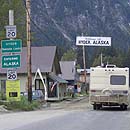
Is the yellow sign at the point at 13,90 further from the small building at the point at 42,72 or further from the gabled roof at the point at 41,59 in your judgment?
the gabled roof at the point at 41,59

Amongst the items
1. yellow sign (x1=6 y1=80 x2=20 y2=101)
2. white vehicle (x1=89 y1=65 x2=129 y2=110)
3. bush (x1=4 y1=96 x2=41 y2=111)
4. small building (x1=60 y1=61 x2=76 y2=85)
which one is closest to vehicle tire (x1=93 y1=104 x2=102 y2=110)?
white vehicle (x1=89 y1=65 x2=129 y2=110)

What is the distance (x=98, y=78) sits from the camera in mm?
33312

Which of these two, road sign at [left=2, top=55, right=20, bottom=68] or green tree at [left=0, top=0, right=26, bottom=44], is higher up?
green tree at [left=0, top=0, right=26, bottom=44]

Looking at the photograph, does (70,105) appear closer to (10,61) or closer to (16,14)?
(10,61)

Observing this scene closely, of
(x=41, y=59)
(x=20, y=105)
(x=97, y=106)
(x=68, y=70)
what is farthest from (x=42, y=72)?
(x=68, y=70)

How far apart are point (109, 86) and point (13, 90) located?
20.7 ft

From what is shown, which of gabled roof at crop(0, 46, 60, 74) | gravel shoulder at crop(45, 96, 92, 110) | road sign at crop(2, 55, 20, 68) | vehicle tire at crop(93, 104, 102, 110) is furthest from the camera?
gabled roof at crop(0, 46, 60, 74)

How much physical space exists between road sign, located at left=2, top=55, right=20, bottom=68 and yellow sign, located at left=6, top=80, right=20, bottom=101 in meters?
1.15

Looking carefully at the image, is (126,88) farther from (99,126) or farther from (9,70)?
(99,126)

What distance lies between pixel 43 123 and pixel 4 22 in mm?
51908

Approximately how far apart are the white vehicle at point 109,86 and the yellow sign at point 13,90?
193 inches

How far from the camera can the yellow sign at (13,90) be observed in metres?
31.4

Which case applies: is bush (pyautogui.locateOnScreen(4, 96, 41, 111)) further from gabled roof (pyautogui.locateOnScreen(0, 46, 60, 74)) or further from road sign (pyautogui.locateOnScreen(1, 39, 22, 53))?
gabled roof (pyautogui.locateOnScreen(0, 46, 60, 74))

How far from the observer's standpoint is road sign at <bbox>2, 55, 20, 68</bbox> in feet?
100
